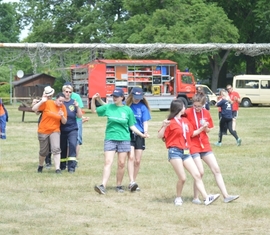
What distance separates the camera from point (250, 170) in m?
15.8

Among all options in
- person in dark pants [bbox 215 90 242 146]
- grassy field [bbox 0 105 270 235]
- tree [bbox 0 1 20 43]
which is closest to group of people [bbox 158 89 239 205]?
grassy field [bbox 0 105 270 235]

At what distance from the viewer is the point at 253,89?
53.0 metres

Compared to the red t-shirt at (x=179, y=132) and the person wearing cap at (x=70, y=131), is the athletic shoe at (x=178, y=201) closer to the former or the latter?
the red t-shirt at (x=179, y=132)

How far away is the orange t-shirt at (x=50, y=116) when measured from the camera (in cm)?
1493

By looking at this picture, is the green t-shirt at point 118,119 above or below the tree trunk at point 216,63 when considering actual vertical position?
below

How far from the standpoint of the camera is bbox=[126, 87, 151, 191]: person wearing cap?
12.8 m

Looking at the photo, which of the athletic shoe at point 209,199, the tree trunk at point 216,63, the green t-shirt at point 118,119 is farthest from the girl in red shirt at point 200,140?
the tree trunk at point 216,63

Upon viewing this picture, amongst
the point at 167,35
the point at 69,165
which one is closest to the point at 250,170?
the point at 69,165

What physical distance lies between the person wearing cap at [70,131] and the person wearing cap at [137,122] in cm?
234

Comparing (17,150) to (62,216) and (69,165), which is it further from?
(62,216)

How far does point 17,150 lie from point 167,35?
1293 inches

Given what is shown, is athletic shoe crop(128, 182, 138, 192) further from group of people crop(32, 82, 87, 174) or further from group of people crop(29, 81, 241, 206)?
group of people crop(32, 82, 87, 174)

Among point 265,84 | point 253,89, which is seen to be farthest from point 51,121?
point 265,84

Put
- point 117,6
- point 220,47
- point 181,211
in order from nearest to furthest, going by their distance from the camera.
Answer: point 181,211
point 220,47
point 117,6
